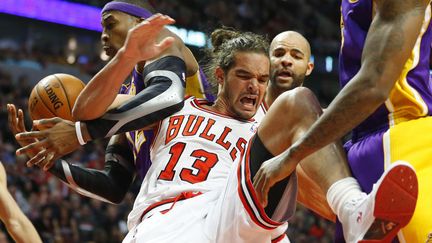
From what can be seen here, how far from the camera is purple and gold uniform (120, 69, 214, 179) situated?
→ 4.67m

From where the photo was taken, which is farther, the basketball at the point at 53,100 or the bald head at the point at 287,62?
the bald head at the point at 287,62

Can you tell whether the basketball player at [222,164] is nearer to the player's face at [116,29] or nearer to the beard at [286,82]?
the beard at [286,82]

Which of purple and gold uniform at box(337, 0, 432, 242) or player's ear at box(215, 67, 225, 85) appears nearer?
purple and gold uniform at box(337, 0, 432, 242)

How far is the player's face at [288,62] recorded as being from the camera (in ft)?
16.4

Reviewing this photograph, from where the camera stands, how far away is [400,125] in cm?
301

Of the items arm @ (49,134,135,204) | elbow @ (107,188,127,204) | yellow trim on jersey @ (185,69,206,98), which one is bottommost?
elbow @ (107,188,127,204)

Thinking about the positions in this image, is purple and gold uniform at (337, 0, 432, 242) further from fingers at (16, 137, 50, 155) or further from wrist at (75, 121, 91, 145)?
fingers at (16, 137, 50, 155)

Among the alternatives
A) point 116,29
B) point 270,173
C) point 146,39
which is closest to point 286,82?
point 116,29

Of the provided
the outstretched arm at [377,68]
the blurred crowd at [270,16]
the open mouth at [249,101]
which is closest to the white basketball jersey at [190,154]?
the open mouth at [249,101]

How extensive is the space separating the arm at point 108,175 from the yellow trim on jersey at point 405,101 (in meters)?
2.32

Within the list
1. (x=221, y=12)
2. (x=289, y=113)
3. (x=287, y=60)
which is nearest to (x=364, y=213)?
(x=289, y=113)

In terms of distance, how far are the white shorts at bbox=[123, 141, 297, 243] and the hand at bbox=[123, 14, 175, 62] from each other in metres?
0.75

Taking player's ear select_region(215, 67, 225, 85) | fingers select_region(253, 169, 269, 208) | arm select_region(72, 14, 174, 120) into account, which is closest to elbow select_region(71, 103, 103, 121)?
arm select_region(72, 14, 174, 120)

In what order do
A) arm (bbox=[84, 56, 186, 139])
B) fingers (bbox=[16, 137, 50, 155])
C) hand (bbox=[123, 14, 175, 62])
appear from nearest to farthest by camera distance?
hand (bbox=[123, 14, 175, 62])
fingers (bbox=[16, 137, 50, 155])
arm (bbox=[84, 56, 186, 139])
